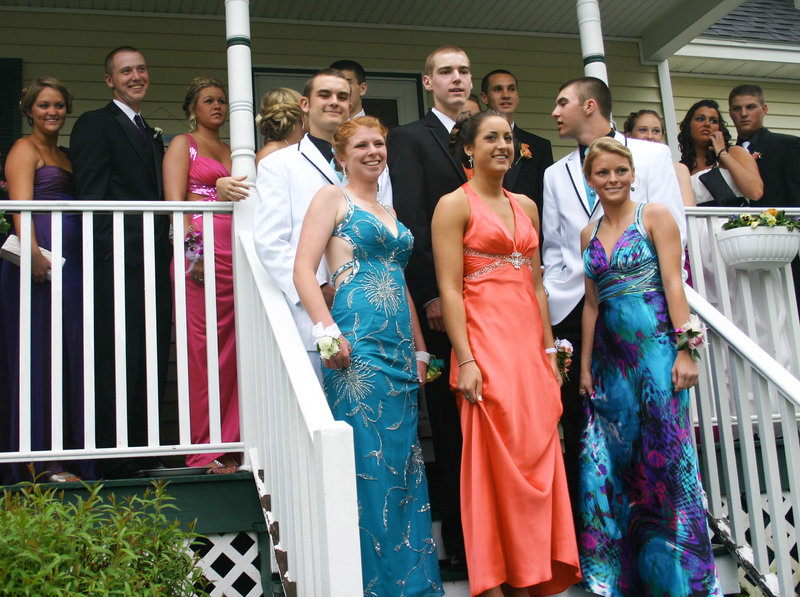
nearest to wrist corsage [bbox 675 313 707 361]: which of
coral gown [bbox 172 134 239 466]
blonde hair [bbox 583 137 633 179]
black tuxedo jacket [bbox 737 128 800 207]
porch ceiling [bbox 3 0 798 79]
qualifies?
blonde hair [bbox 583 137 633 179]

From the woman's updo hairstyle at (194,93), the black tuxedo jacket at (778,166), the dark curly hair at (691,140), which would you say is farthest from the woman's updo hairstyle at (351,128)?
the black tuxedo jacket at (778,166)

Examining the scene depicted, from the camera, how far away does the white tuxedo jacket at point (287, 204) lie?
12.8 feet

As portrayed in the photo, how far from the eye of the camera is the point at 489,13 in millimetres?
7770

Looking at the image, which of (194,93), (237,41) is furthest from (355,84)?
(194,93)

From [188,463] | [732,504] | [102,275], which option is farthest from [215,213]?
[732,504]

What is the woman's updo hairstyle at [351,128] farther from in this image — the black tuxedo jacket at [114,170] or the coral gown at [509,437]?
Result: the black tuxedo jacket at [114,170]

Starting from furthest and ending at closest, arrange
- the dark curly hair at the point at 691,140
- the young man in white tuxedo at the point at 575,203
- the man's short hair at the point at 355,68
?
1. the dark curly hair at the point at 691,140
2. the man's short hair at the point at 355,68
3. the young man in white tuxedo at the point at 575,203

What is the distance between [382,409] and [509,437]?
52 cm

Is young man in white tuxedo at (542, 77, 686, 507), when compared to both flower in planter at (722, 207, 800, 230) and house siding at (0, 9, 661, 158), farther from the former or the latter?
house siding at (0, 9, 661, 158)

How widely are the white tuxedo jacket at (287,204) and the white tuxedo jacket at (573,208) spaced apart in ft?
3.11

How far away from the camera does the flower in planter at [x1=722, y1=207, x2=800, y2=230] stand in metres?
5.11

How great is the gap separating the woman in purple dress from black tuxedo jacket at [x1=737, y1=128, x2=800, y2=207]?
4607 mm

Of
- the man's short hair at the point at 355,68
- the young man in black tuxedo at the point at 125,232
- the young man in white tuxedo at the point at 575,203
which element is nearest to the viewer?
the young man in white tuxedo at the point at 575,203

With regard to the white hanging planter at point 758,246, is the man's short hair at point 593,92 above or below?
above
